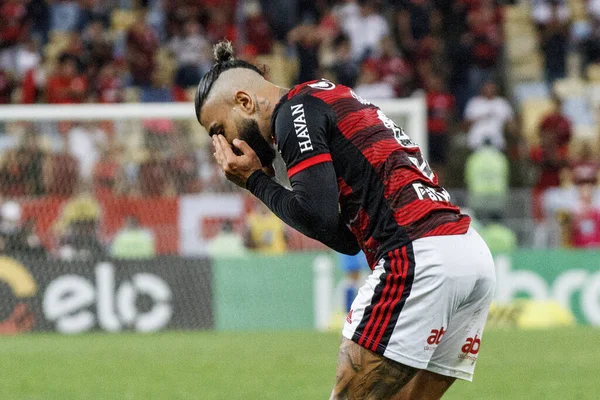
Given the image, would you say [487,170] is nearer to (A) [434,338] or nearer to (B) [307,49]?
(B) [307,49]

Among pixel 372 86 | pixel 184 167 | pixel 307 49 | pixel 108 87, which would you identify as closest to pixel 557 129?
pixel 372 86

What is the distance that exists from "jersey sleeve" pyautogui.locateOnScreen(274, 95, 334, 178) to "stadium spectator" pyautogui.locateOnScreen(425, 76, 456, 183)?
543 inches

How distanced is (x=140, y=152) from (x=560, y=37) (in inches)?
369

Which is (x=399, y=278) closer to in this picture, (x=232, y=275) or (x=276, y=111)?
(x=276, y=111)

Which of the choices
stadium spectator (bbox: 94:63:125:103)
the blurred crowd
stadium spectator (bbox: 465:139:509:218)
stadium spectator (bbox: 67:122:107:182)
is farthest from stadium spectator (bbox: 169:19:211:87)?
stadium spectator (bbox: 465:139:509:218)

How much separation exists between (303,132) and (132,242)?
11.0 meters

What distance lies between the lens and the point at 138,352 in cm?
1152

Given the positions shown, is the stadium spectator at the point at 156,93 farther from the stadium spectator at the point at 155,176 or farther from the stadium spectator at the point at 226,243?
the stadium spectator at the point at 226,243

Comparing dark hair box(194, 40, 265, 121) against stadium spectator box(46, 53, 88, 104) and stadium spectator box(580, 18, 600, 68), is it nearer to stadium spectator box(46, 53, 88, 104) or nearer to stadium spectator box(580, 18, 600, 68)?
stadium spectator box(46, 53, 88, 104)

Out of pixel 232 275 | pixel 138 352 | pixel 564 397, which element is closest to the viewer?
pixel 564 397

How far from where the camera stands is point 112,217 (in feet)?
48.1

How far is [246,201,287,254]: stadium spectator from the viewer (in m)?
15.2

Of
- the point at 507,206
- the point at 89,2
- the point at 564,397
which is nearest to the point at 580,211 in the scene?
the point at 507,206

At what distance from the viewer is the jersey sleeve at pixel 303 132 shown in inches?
154
